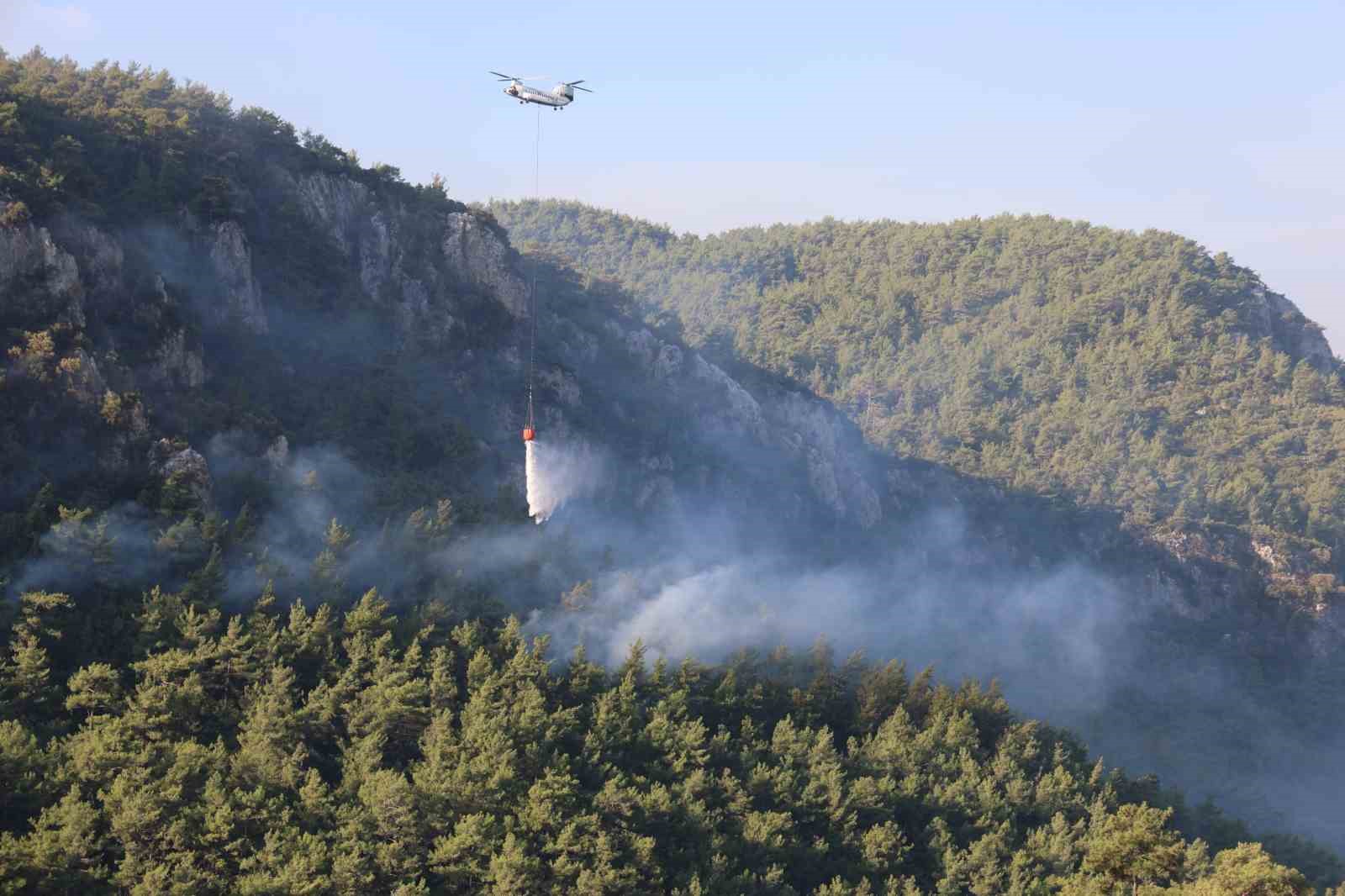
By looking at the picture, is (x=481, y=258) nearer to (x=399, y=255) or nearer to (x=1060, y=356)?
(x=399, y=255)

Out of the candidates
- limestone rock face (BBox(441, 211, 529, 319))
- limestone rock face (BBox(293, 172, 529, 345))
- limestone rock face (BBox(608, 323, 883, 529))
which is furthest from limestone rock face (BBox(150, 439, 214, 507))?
limestone rock face (BBox(608, 323, 883, 529))

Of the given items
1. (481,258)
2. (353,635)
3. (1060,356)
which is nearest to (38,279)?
(353,635)

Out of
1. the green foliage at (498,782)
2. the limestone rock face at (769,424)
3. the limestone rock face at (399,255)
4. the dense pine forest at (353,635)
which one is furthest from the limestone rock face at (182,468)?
the limestone rock face at (769,424)

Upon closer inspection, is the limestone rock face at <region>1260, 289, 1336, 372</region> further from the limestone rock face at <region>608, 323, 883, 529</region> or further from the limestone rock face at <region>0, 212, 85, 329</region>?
the limestone rock face at <region>0, 212, 85, 329</region>

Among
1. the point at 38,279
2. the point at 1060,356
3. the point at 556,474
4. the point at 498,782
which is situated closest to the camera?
the point at 498,782

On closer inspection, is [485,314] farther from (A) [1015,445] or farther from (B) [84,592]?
(A) [1015,445]

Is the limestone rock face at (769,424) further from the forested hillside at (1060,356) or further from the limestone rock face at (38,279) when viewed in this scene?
the limestone rock face at (38,279)
